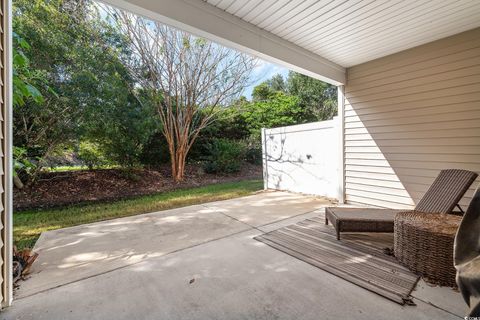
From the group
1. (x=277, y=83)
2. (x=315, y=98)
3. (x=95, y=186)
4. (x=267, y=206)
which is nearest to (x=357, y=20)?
(x=267, y=206)

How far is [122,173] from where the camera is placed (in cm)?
674

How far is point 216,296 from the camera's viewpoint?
71.2 inches

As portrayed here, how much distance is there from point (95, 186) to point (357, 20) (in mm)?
6708

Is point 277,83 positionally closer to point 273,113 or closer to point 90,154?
point 273,113

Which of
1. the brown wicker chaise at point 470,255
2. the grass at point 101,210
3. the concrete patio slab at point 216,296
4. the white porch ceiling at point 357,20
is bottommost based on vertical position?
the concrete patio slab at point 216,296

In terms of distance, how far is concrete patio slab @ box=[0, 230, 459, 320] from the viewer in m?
1.61

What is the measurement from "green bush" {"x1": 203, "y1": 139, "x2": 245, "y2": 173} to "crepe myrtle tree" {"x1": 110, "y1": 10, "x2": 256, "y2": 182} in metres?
1.16

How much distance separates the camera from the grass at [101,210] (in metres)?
3.43

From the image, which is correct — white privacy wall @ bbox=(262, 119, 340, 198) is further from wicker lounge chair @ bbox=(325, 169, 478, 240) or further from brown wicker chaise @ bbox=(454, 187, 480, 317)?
brown wicker chaise @ bbox=(454, 187, 480, 317)

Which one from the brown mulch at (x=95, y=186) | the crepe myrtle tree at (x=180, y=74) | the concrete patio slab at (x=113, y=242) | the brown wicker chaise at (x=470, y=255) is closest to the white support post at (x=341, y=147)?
the concrete patio slab at (x=113, y=242)

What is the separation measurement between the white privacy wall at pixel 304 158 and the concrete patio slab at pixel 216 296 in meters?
3.33

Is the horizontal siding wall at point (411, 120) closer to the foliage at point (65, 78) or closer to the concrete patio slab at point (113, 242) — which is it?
the concrete patio slab at point (113, 242)

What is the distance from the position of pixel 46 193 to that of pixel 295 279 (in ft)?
19.4

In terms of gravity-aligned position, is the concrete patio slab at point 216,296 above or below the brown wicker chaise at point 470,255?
below
